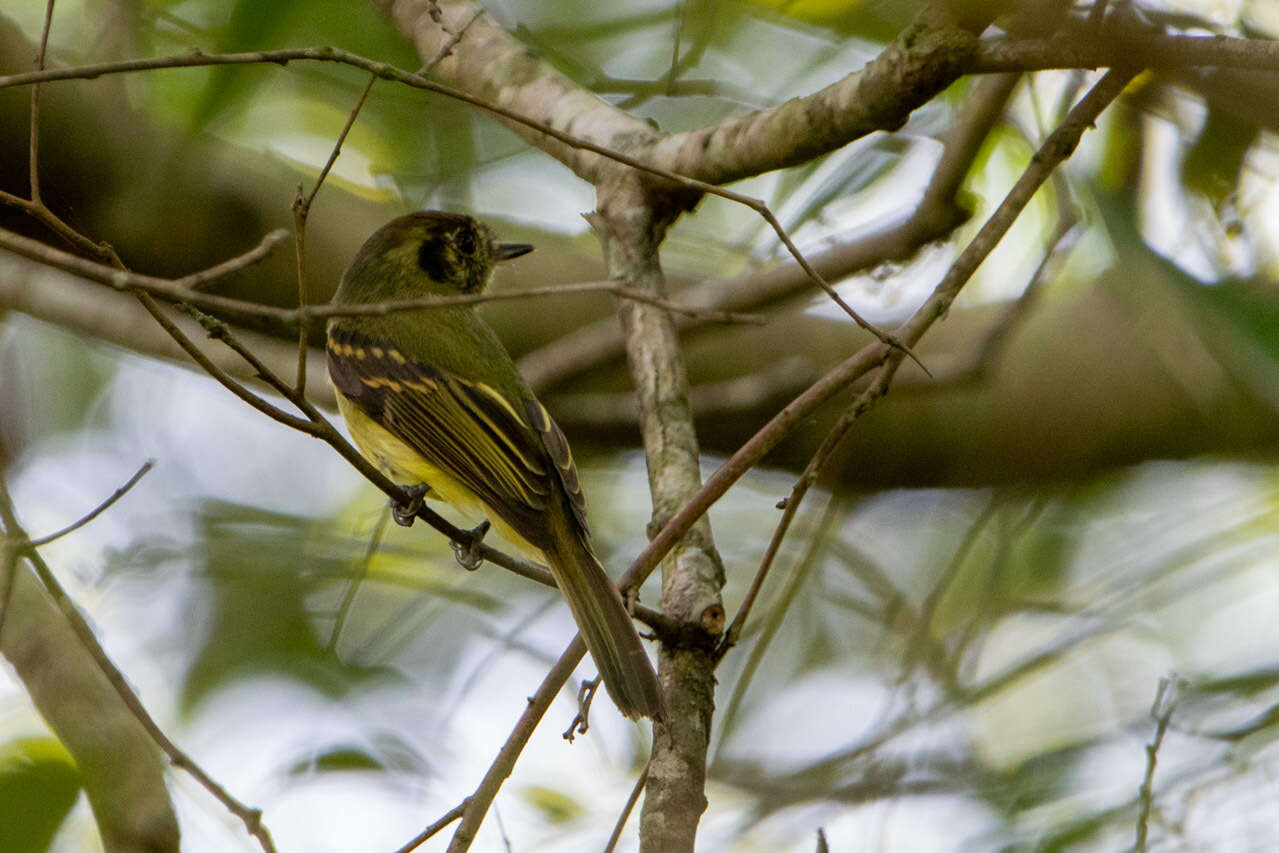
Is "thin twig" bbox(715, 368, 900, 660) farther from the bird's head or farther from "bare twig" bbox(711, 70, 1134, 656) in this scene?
the bird's head

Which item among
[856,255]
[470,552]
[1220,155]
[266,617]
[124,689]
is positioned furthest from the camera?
[266,617]

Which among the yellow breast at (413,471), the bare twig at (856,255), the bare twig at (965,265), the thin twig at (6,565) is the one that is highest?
the bare twig at (856,255)

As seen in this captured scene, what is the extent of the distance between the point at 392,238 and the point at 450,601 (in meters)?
1.48

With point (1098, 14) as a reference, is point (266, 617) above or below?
above

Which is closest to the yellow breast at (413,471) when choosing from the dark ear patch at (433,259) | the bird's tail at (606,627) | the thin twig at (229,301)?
the bird's tail at (606,627)

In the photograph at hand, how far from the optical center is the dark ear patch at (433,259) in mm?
4090

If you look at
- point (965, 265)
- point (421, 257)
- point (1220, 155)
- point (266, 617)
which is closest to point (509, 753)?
point (965, 265)

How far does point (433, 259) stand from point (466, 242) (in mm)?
114

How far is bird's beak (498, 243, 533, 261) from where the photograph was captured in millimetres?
4148

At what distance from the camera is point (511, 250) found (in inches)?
164

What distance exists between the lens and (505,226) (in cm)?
501

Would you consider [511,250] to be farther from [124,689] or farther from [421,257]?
[124,689]

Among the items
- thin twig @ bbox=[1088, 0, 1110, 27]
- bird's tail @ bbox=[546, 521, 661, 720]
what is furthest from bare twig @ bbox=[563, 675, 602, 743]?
thin twig @ bbox=[1088, 0, 1110, 27]

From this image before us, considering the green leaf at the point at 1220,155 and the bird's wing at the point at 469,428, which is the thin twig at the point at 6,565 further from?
the green leaf at the point at 1220,155
